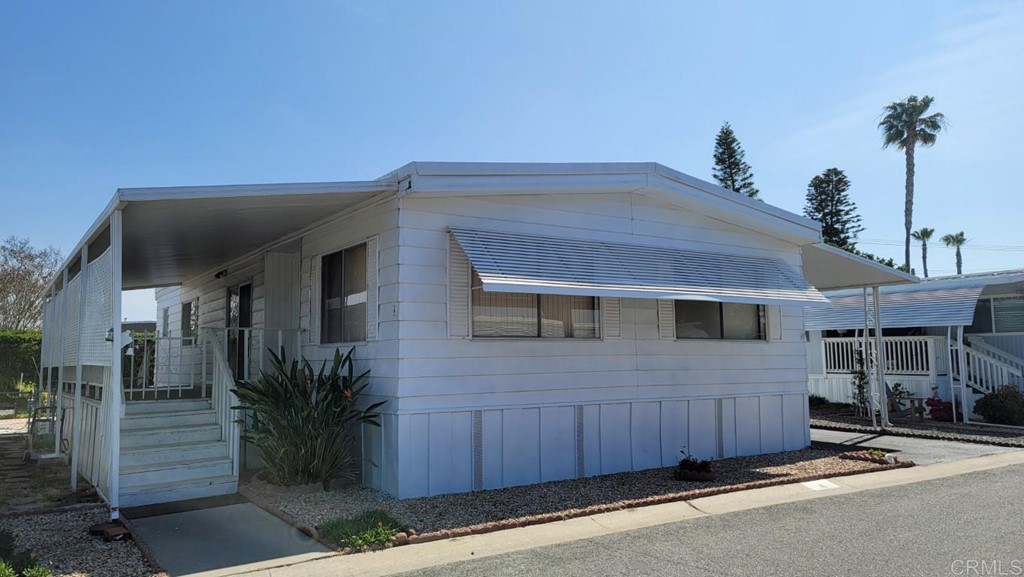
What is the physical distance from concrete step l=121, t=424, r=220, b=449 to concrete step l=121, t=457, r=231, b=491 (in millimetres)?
417

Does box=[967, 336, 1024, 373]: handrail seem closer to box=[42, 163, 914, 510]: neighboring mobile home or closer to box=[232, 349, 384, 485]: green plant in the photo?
box=[42, 163, 914, 510]: neighboring mobile home

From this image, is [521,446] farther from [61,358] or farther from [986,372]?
[986,372]

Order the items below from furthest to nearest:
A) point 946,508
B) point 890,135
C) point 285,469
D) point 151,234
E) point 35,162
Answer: point 890,135, point 35,162, point 151,234, point 285,469, point 946,508

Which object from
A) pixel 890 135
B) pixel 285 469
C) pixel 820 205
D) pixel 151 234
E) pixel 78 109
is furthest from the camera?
pixel 820 205

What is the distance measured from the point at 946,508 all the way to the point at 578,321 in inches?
168

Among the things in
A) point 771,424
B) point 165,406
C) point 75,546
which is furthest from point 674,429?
point 75,546

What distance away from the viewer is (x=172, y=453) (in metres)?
7.43

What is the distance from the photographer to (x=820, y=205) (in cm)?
4191

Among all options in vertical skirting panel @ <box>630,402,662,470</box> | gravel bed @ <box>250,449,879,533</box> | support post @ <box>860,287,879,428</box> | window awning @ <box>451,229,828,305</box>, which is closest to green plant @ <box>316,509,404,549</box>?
gravel bed @ <box>250,449,879,533</box>

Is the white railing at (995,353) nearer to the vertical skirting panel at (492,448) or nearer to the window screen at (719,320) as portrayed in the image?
the window screen at (719,320)

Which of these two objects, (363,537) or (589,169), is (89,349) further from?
(589,169)

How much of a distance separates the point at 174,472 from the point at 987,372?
16.4m

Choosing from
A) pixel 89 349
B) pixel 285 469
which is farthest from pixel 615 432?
pixel 89 349

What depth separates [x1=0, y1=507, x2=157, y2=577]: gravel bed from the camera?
4.91 meters
